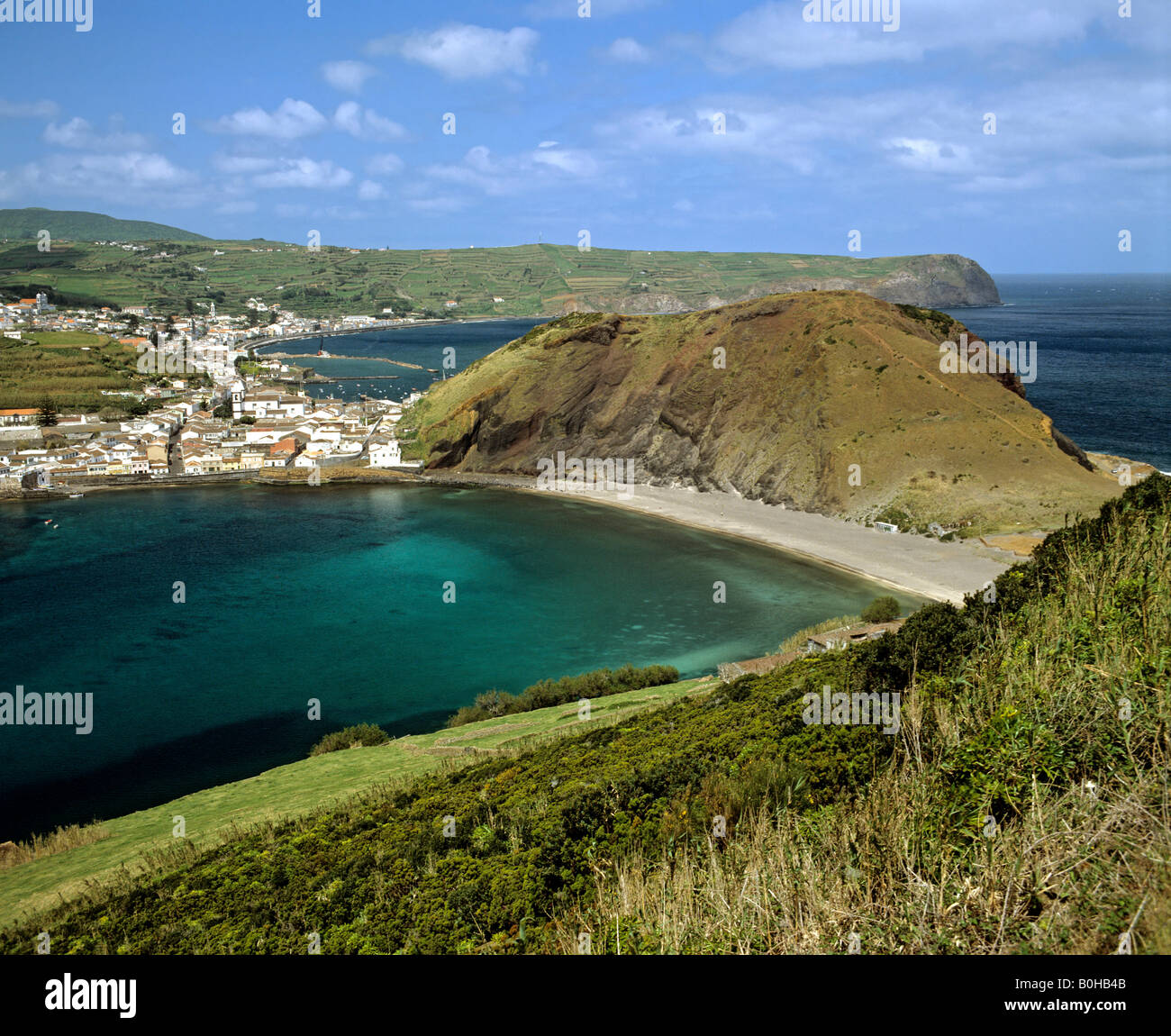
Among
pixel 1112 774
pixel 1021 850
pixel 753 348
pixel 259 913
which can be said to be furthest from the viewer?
pixel 753 348

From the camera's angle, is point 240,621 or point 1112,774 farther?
point 240,621

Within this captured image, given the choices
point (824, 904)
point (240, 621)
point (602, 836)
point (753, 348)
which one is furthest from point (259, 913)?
point (753, 348)

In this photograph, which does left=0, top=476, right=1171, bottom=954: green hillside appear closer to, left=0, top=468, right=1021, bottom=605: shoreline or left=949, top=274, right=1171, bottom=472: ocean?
left=0, top=468, right=1021, bottom=605: shoreline

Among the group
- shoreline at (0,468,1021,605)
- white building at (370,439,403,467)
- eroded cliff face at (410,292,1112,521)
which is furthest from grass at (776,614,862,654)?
white building at (370,439,403,467)

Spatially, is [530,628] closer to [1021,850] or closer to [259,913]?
[259,913]

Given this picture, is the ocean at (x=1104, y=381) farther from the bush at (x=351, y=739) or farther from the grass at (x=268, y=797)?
the bush at (x=351, y=739)

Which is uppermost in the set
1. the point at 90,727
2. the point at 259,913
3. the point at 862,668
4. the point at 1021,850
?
the point at 1021,850

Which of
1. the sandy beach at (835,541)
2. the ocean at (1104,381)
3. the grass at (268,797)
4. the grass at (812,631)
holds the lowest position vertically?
the grass at (268,797)

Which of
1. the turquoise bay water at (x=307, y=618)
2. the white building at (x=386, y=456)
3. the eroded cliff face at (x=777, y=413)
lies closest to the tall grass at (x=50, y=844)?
the turquoise bay water at (x=307, y=618)

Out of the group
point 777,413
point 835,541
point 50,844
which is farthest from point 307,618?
point 777,413
